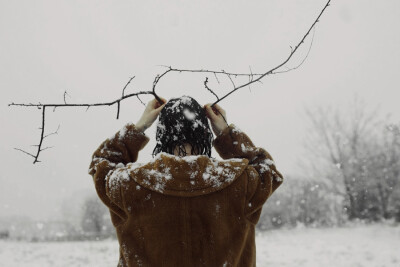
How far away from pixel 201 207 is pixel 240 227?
0.17 meters

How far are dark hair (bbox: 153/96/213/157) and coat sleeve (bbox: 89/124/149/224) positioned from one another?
113mm

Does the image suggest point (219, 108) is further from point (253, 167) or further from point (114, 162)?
point (114, 162)

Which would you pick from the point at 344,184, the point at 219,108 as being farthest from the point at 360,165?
the point at 219,108

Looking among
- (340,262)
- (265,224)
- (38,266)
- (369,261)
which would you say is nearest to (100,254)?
(38,266)

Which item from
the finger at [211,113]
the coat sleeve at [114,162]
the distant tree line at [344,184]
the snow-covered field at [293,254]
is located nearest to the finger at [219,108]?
the finger at [211,113]

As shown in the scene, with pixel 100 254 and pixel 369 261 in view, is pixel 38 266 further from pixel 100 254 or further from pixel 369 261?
pixel 369 261

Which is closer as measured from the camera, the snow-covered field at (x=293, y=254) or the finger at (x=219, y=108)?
Result: the finger at (x=219, y=108)

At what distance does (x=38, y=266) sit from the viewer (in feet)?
25.0

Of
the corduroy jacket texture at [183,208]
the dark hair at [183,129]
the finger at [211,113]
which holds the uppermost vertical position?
the finger at [211,113]

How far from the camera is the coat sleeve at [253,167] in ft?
3.92

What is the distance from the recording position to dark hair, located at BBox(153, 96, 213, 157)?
135 cm

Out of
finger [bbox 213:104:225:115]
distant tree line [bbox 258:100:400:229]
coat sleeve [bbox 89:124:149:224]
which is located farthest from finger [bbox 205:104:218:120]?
distant tree line [bbox 258:100:400:229]

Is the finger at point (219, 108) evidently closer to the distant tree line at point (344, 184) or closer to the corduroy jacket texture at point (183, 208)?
the corduroy jacket texture at point (183, 208)

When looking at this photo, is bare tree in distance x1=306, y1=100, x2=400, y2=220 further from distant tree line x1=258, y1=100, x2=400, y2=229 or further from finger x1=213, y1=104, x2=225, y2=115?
finger x1=213, y1=104, x2=225, y2=115
